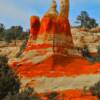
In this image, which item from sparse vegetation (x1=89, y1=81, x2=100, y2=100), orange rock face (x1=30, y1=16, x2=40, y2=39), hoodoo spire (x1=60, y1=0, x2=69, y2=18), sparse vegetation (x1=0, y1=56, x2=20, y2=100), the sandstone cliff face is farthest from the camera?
the sandstone cliff face

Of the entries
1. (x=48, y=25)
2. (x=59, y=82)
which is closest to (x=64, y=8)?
(x=48, y=25)

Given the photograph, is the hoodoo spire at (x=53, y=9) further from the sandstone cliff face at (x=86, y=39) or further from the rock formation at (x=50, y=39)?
the sandstone cliff face at (x=86, y=39)

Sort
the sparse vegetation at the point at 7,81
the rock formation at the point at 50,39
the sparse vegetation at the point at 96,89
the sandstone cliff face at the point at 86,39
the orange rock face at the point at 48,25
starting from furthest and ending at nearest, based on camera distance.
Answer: the sandstone cliff face at the point at 86,39, the orange rock face at the point at 48,25, the rock formation at the point at 50,39, the sparse vegetation at the point at 96,89, the sparse vegetation at the point at 7,81

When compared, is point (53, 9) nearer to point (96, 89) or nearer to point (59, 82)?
point (59, 82)

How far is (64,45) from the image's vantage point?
66.2 metres

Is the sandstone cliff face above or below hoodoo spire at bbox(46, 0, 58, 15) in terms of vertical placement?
below

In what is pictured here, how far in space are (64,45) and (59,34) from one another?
1.74 meters

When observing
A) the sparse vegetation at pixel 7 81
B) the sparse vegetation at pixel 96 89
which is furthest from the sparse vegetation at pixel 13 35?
the sparse vegetation at pixel 7 81

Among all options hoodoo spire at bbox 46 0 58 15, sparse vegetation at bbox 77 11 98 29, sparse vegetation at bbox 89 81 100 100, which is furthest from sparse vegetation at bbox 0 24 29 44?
sparse vegetation at bbox 89 81 100 100

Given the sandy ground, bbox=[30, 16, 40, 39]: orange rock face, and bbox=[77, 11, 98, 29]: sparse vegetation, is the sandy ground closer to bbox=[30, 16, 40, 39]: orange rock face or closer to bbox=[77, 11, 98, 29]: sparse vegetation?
bbox=[30, 16, 40, 39]: orange rock face

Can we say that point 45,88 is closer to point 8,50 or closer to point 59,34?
point 59,34

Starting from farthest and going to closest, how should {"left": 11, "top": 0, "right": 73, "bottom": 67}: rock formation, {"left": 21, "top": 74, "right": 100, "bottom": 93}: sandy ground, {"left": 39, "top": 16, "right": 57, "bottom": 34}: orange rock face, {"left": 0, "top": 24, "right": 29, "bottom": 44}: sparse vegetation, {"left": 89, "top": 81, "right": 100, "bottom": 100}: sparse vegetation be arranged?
{"left": 0, "top": 24, "right": 29, "bottom": 44}: sparse vegetation, {"left": 39, "top": 16, "right": 57, "bottom": 34}: orange rock face, {"left": 11, "top": 0, "right": 73, "bottom": 67}: rock formation, {"left": 21, "top": 74, "right": 100, "bottom": 93}: sandy ground, {"left": 89, "top": 81, "right": 100, "bottom": 100}: sparse vegetation

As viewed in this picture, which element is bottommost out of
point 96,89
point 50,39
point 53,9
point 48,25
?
point 96,89

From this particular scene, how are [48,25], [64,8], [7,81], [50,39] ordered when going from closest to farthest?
[7,81] < [50,39] < [48,25] < [64,8]
